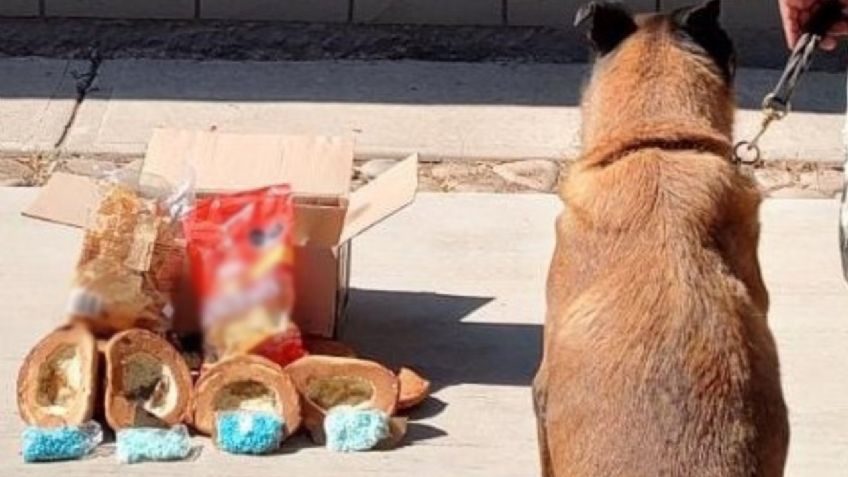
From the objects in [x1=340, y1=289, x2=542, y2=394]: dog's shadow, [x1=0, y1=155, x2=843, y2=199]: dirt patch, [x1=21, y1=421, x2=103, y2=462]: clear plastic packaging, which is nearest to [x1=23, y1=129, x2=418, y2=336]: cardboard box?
[x1=340, y1=289, x2=542, y2=394]: dog's shadow

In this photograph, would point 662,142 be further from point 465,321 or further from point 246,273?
point 465,321

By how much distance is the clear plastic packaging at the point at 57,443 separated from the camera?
4.86 m

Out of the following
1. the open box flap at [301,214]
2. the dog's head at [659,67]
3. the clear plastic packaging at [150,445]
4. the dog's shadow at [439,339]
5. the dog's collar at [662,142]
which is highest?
the dog's head at [659,67]

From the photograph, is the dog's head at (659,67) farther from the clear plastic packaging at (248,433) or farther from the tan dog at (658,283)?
the clear plastic packaging at (248,433)

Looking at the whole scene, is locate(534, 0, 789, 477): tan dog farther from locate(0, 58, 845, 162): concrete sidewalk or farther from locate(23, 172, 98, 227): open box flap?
locate(0, 58, 845, 162): concrete sidewalk

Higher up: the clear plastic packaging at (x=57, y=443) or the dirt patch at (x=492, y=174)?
the dirt patch at (x=492, y=174)

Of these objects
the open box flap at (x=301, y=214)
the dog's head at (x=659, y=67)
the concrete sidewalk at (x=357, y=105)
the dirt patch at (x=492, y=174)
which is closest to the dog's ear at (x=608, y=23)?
the dog's head at (x=659, y=67)

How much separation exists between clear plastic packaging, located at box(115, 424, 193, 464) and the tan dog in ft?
3.67

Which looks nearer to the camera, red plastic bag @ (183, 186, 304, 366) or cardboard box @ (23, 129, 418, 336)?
red plastic bag @ (183, 186, 304, 366)

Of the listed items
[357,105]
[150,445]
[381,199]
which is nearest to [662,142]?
[381,199]

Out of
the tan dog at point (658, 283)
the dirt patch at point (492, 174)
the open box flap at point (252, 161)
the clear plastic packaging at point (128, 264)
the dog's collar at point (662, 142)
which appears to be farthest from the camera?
the dirt patch at point (492, 174)

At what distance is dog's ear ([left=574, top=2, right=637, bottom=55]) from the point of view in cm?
440

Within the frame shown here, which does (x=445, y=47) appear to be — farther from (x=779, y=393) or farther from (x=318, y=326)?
(x=779, y=393)

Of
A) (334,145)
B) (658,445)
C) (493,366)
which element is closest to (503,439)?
(493,366)
